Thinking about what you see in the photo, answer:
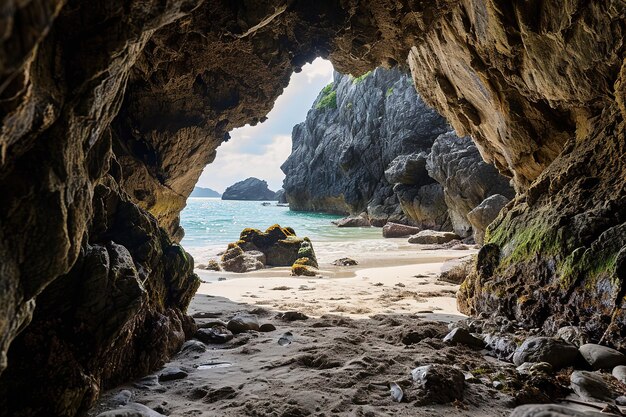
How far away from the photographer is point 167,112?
732 cm

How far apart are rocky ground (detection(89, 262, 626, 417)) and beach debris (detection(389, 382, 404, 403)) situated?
1 cm

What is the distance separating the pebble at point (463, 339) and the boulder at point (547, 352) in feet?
1.88

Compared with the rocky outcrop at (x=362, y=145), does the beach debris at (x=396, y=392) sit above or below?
below

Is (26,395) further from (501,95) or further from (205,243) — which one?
(205,243)

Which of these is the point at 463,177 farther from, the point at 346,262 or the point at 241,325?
the point at 241,325

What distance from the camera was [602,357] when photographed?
11.8ft

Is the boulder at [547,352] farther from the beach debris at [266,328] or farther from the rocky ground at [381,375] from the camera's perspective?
the beach debris at [266,328]

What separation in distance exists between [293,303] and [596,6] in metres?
6.38

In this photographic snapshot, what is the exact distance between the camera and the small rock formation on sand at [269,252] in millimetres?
13633

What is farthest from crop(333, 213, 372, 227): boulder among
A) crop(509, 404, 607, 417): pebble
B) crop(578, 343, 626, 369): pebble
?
crop(509, 404, 607, 417): pebble

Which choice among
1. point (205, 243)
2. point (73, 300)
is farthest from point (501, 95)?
point (205, 243)

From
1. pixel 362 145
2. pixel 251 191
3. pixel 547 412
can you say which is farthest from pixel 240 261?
pixel 251 191

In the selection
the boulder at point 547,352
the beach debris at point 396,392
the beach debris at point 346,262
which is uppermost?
the boulder at point 547,352

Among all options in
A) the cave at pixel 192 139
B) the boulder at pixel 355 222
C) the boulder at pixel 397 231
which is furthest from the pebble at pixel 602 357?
the boulder at pixel 355 222
